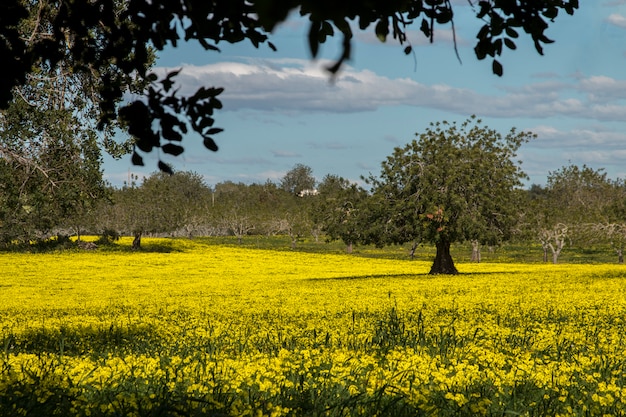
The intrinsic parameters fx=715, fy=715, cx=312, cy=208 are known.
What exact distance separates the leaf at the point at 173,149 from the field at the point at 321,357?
1851 millimetres

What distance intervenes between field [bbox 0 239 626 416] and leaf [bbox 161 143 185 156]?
1.85 metres

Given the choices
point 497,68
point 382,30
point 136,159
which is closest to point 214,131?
point 136,159

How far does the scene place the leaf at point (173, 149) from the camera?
5.06m

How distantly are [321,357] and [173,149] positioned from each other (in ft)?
16.0

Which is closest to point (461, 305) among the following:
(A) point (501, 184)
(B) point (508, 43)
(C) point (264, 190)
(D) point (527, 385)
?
(D) point (527, 385)

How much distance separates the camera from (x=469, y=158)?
4272 centimetres

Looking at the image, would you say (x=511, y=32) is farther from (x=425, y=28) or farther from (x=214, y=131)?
(x=214, y=131)

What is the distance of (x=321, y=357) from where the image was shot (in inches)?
362

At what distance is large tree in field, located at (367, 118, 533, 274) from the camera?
128 feet

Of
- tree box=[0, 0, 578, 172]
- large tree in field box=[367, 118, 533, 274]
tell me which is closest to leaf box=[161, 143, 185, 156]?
tree box=[0, 0, 578, 172]

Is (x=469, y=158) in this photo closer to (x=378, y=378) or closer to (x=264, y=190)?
(x=378, y=378)

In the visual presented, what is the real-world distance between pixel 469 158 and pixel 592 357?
3373 cm

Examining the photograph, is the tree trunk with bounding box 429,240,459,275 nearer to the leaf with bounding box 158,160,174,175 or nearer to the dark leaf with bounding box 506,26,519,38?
the dark leaf with bounding box 506,26,519,38

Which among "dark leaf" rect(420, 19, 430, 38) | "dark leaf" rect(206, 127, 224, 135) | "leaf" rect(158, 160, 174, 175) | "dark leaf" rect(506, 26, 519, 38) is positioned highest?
"dark leaf" rect(420, 19, 430, 38)
